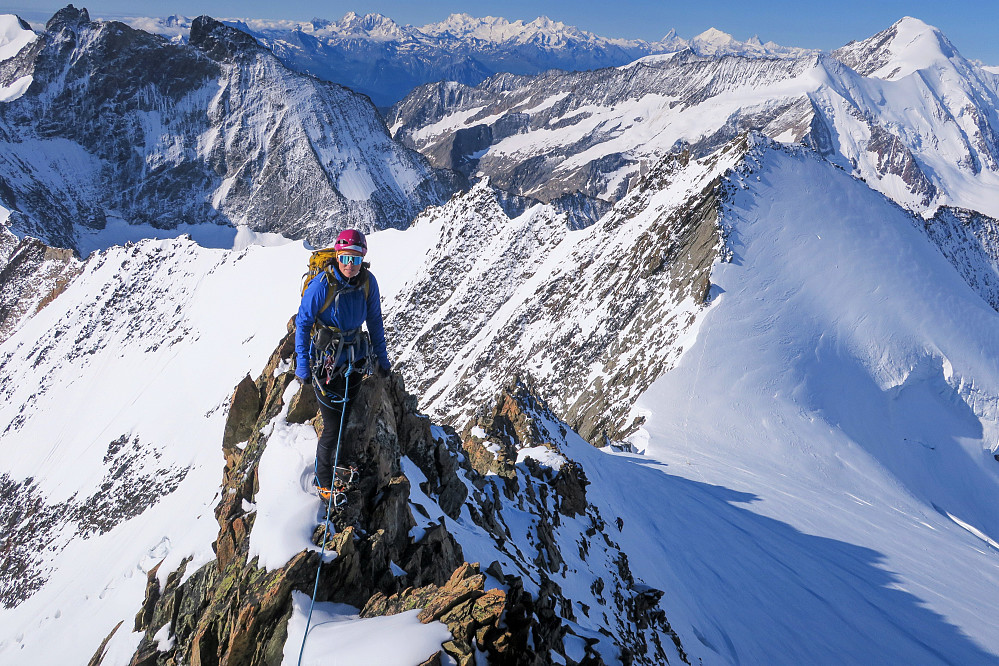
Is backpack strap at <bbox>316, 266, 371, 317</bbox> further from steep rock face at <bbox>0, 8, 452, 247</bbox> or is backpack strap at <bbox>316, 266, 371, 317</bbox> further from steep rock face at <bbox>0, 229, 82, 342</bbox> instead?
steep rock face at <bbox>0, 8, 452, 247</bbox>

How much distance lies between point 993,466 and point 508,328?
125ft

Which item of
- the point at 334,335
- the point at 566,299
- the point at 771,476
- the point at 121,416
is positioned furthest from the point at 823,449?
the point at 121,416

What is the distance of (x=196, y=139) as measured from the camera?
181750 millimetres

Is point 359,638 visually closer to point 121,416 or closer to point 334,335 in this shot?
point 334,335

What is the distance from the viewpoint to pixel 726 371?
3105 centimetres

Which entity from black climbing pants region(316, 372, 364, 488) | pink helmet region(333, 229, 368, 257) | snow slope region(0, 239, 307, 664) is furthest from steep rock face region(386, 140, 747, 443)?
pink helmet region(333, 229, 368, 257)

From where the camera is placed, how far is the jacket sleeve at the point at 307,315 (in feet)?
28.6

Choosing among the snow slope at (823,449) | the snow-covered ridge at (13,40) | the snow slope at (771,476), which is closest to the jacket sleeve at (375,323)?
the snow slope at (771,476)

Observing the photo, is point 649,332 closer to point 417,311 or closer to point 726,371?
point 726,371

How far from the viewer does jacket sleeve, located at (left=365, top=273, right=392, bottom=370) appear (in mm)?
9305

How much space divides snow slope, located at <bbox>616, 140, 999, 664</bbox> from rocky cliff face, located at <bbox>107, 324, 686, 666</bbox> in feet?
9.96

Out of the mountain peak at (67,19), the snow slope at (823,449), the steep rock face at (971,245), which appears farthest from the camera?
the mountain peak at (67,19)

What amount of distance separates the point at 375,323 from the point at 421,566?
426cm

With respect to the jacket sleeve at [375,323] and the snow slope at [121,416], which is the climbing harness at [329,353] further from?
the snow slope at [121,416]
